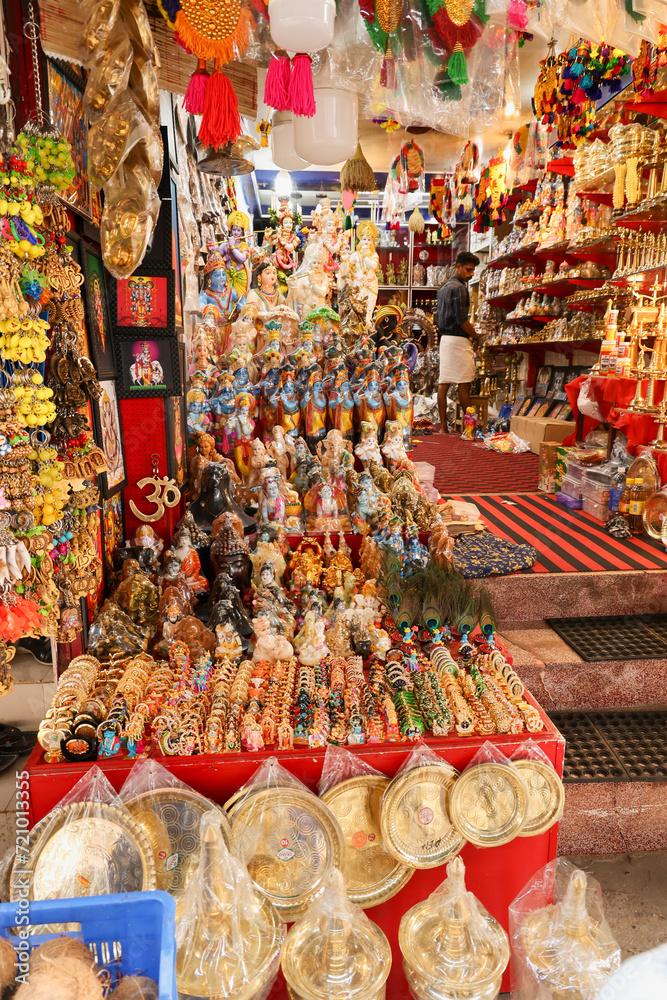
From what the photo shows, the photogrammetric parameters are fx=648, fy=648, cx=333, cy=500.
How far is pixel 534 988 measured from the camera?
4.50ft

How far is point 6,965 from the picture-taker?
780 mm

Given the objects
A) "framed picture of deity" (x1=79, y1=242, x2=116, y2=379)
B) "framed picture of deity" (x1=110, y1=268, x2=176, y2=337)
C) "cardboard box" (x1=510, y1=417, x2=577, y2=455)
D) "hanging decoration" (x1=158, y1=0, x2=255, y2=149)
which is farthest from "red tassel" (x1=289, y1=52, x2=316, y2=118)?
"cardboard box" (x1=510, y1=417, x2=577, y2=455)

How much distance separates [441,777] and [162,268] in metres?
2.00

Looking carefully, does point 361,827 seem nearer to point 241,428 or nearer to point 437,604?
point 437,604

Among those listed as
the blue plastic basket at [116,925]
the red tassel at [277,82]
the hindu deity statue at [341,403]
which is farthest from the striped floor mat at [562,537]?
the blue plastic basket at [116,925]

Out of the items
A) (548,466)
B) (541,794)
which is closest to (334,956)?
(541,794)

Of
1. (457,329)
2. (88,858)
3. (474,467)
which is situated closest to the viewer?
(88,858)

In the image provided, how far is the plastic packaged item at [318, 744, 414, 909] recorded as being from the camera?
161 centimetres

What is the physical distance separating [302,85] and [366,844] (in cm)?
199

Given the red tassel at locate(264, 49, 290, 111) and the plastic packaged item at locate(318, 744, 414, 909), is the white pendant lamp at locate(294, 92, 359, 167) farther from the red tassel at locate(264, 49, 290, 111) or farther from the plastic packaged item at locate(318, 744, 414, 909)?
the plastic packaged item at locate(318, 744, 414, 909)

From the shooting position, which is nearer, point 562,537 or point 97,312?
point 97,312

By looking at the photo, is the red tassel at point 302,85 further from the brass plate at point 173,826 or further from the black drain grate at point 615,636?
the black drain grate at point 615,636

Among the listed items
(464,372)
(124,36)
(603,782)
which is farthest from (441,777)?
(464,372)

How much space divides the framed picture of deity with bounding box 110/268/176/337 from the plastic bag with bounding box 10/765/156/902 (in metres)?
1.64
